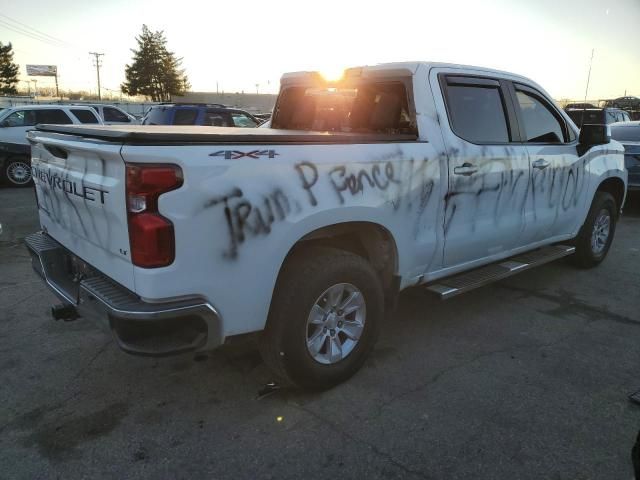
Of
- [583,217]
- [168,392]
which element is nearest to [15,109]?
[168,392]

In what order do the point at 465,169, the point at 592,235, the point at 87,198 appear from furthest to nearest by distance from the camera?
1. the point at 592,235
2. the point at 465,169
3. the point at 87,198

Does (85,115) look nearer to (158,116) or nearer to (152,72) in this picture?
(158,116)

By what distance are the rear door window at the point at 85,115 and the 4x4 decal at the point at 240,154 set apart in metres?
11.3

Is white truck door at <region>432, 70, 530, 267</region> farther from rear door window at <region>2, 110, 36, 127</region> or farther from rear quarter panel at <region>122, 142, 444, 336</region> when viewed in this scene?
rear door window at <region>2, 110, 36, 127</region>

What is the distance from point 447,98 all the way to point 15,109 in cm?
1218

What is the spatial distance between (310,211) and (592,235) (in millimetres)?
4100

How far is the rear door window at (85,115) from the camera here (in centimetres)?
1222

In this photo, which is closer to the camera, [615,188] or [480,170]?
[480,170]

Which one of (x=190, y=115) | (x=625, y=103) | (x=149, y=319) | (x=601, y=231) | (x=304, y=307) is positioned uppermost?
(x=625, y=103)

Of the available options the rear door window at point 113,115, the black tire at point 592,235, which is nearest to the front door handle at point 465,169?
the black tire at point 592,235

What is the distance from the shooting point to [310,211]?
2732mm

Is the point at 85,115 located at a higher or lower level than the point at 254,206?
higher

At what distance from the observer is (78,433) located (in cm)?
272

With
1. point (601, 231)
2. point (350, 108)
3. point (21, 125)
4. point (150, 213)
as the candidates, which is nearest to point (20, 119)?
point (21, 125)
